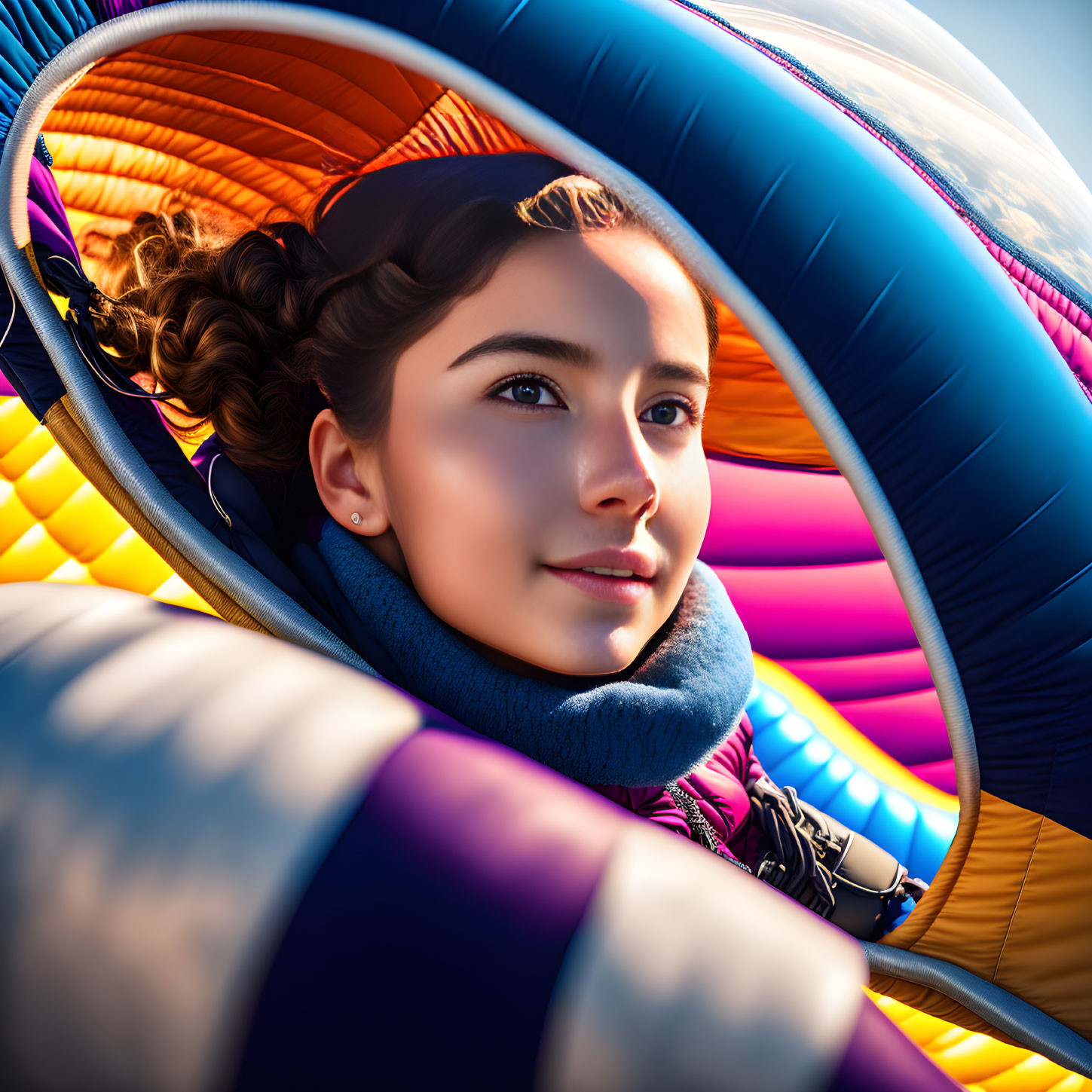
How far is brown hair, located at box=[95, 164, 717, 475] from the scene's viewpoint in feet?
2.25

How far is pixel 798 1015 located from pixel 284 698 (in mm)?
300

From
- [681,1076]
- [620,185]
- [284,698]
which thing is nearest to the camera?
Result: [681,1076]

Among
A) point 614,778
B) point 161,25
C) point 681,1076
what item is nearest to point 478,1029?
point 681,1076

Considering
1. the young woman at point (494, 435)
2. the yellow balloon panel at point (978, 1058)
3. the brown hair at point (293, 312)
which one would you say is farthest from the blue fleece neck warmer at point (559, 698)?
the yellow balloon panel at point (978, 1058)

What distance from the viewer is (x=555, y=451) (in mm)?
618

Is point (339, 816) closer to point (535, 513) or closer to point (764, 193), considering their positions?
point (535, 513)

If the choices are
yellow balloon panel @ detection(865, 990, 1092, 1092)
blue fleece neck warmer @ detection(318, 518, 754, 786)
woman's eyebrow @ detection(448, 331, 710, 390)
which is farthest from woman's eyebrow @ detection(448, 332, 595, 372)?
yellow balloon panel @ detection(865, 990, 1092, 1092)

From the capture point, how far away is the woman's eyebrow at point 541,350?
62 centimetres

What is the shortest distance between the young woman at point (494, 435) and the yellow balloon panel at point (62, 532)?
0.14m

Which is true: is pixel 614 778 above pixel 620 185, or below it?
below

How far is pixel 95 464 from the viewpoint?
0.68 metres

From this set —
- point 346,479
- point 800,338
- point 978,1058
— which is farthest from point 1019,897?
point 346,479

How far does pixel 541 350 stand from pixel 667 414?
0.14 metres

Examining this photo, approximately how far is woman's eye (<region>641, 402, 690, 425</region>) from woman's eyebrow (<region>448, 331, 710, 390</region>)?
4cm
